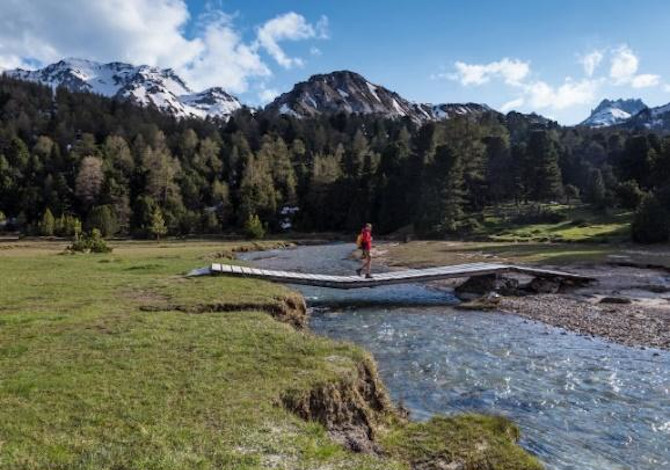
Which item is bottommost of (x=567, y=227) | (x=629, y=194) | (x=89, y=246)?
(x=567, y=227)

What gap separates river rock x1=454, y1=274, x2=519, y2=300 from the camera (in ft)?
122

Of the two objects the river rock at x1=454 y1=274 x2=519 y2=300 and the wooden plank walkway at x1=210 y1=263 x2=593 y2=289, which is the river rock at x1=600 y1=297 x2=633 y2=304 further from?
the river rock at x1=454 y1=274 x2=519 y2=300

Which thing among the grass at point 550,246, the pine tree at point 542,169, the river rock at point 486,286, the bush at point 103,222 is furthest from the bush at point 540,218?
the bush at point 103,222

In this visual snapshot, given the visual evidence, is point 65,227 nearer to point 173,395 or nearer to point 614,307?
point 614,307

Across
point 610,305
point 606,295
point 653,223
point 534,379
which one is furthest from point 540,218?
point 534,379

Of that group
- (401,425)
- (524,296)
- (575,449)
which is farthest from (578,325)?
(401,425)

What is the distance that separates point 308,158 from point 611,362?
6842 inches

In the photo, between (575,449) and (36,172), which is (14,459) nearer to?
(575,449)

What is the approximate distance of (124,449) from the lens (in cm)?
848

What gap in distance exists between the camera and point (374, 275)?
36.2 meters

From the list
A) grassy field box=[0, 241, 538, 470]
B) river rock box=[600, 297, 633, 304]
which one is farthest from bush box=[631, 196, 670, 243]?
grassy field box=[0, 241, 538, 470]

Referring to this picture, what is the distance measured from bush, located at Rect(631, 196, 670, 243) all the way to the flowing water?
46088 millimetres

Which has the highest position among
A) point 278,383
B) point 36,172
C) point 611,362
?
point 36,172

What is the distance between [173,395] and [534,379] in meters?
12.8
